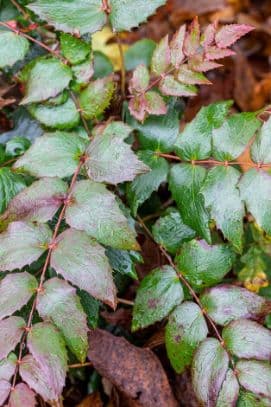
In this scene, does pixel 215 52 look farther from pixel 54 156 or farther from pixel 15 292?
pixel 15 292

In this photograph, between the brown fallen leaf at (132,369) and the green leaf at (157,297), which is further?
the brown fallen leaf at (132,369)

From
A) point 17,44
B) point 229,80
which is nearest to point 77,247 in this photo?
point 17,44

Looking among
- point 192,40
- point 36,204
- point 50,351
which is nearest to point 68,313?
point 50,351

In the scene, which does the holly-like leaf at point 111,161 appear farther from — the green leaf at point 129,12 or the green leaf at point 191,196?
the green leaf at point 129,12

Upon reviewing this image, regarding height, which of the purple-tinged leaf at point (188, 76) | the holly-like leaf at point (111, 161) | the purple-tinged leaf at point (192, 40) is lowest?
the holly-like leaf at point (111, 161)

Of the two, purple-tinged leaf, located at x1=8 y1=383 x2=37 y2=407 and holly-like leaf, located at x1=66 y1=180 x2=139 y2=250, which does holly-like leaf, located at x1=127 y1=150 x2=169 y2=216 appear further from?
purple-tinged leaf, located at x1=8 y1=383 x2=37 y2=407

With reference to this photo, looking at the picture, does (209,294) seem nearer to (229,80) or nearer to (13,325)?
(13,325)

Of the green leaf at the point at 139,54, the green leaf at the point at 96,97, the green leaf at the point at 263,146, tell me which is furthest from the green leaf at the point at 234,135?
the green leaf at the point at 139,54
